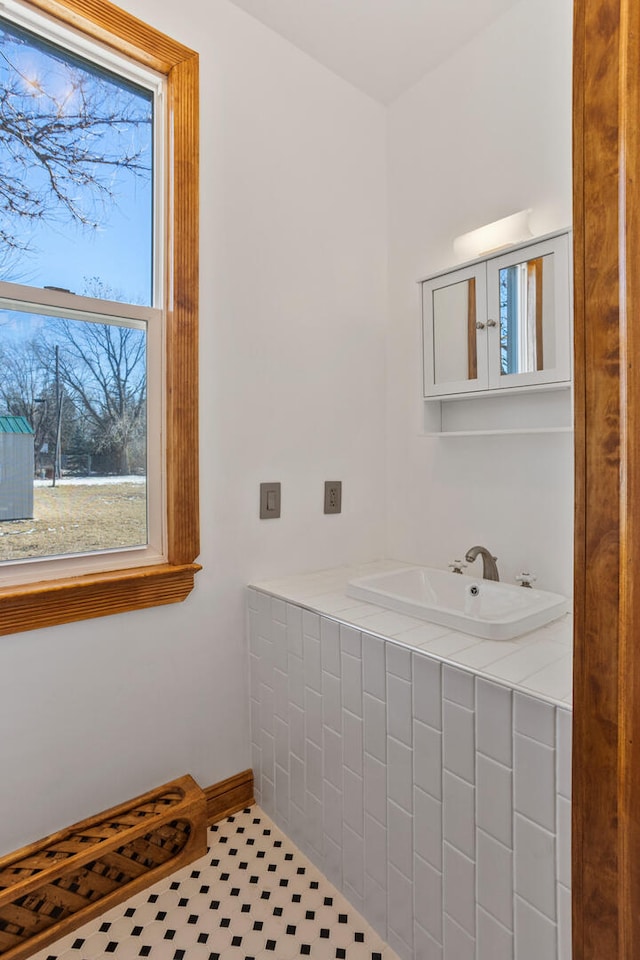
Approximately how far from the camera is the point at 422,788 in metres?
1.12

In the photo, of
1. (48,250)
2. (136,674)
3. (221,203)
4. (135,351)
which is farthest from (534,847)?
(221,203)

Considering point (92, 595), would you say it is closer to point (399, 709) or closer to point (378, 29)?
point (399, 709)

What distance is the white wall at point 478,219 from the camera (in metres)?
1.57

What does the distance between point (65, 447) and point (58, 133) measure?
861mm

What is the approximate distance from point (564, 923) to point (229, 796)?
3.61 feet

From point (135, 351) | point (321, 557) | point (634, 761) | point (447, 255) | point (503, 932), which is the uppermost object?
point (447, 255)

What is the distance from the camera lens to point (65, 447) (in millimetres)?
A: 1422

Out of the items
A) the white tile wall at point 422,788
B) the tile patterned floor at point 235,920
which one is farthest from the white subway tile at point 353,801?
the tile patterned floor at point 235,920

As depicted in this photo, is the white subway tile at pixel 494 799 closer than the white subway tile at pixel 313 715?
Yes

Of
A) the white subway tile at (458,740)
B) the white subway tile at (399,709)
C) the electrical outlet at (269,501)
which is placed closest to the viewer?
the white subway tile at (458,740)

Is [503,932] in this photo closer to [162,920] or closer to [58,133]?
[162,920]

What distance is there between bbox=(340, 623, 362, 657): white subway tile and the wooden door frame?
0.56 meters

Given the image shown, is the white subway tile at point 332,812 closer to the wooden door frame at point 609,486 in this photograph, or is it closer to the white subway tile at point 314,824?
the white subway tile at point 314,824

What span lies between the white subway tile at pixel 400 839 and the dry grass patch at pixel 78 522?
1.00 m
